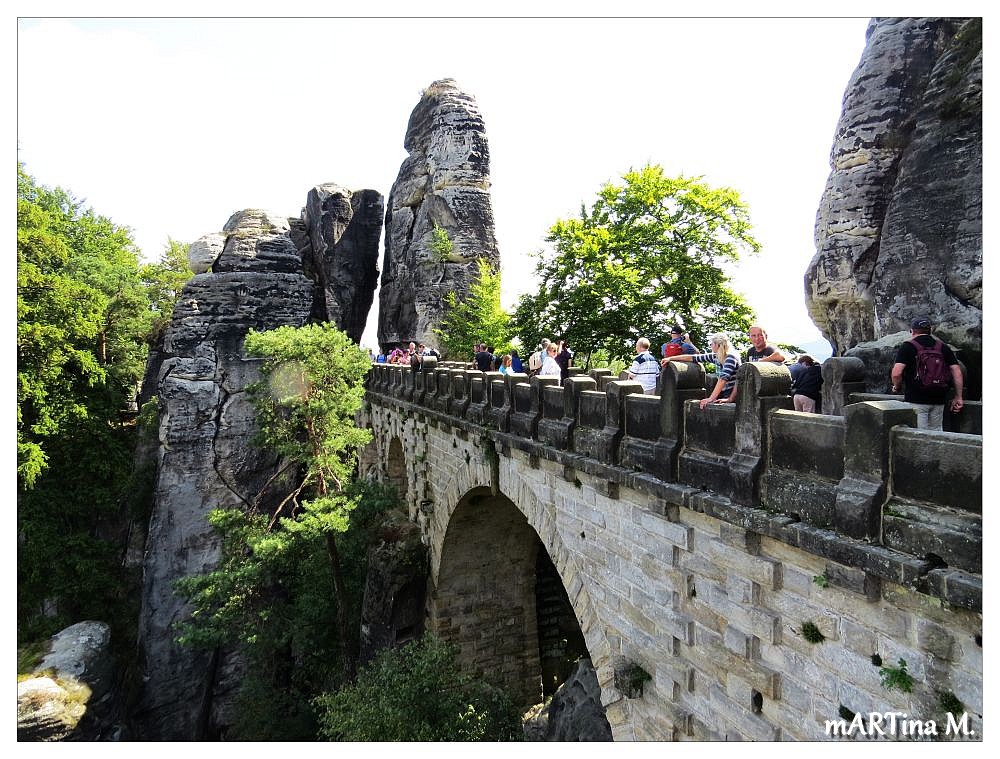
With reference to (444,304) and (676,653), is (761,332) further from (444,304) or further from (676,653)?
(444,304)

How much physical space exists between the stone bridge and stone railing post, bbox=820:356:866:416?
0.02 m

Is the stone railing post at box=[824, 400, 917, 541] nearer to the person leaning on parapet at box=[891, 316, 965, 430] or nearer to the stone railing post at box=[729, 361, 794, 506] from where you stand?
the stone railing post at box=[729, 361, 794, 506]

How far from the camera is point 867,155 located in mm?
11883

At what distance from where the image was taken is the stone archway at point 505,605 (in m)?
14.1

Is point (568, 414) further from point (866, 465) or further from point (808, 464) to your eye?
point (866, 465)

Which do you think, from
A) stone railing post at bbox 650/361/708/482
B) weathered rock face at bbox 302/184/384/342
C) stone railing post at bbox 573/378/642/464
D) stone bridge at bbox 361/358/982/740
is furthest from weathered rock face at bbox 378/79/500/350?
stone railing post at bbox 650/361/708/482

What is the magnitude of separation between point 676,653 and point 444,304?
23.9 meters

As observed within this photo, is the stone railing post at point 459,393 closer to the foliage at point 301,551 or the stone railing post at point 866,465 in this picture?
the foliage at point 301,551

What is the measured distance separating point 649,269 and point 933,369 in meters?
14.4

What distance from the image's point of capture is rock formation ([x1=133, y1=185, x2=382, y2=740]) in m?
18.9

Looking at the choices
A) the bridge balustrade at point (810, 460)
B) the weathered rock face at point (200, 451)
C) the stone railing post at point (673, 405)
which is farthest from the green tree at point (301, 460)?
the stone railing post at point (673, 405)

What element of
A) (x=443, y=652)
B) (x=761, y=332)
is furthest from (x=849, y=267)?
(x=443, y=652)

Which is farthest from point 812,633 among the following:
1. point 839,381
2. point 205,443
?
point 205,443

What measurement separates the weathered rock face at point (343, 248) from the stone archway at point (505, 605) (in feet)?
60.2
